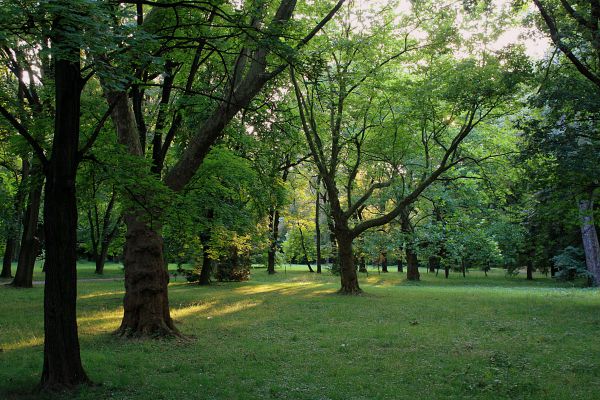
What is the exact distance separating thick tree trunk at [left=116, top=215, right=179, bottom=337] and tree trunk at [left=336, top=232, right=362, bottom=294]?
1106cm

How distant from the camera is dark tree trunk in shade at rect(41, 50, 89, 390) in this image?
5.86 m

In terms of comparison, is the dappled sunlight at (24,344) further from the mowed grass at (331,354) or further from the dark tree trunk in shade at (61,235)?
the dark tree trunk in shade at (61,235)

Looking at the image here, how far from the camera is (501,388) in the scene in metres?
6.33

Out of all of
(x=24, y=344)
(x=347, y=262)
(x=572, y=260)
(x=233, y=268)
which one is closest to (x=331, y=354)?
(x=24, y=344)

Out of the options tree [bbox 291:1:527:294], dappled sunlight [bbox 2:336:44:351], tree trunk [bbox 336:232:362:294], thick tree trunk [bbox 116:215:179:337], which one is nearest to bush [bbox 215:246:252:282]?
tree trunk [bbox 336:232:362:294]

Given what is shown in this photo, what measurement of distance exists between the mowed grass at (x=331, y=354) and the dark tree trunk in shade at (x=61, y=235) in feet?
1.74

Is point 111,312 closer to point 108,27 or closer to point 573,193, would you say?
point 108,27

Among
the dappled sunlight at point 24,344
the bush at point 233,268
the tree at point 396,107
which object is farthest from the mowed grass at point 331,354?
the bush at point 233,268

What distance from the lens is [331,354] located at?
8.65 meters

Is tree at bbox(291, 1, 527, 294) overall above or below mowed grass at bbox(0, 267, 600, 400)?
above

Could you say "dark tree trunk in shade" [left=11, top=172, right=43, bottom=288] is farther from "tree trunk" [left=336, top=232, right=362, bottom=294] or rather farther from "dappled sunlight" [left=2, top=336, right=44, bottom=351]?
"tree trunk" [left=336, top=232, right=362, bottom=294]

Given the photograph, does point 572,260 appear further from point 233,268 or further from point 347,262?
point 233,268

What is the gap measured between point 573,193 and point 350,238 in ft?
29.4

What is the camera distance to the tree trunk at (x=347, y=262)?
66.0ft
